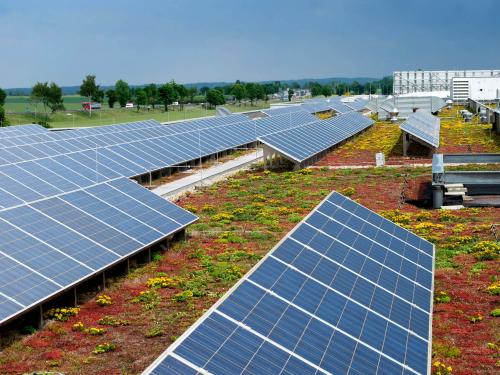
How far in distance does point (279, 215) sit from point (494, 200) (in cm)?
1327

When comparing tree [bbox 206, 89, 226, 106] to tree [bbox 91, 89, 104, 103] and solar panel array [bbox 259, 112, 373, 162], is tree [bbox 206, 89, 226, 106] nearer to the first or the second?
tree [bbox 91, 89, 104, 103]

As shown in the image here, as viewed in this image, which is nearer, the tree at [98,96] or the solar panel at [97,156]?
the solar panel at [97,156]

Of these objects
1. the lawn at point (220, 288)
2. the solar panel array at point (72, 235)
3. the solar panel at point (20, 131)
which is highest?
the solar panel at point (20, 131)

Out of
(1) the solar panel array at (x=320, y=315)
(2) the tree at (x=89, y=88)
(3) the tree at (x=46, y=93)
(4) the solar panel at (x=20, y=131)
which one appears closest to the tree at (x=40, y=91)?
(3) the tree at (x=46, y=93)

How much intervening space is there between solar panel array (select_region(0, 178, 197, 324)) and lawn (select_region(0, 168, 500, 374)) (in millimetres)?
1169

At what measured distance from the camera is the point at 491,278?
25.5m

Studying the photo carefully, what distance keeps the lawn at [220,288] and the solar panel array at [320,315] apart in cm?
205

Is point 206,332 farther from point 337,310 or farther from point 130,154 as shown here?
point 130,154

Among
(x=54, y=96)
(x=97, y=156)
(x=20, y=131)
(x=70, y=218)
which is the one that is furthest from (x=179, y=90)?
(x=70, y=218)

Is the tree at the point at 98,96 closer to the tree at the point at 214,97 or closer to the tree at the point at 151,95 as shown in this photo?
the tree at the point at 151,95

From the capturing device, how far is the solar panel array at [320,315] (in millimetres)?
12570

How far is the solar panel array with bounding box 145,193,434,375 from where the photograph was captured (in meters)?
12.6

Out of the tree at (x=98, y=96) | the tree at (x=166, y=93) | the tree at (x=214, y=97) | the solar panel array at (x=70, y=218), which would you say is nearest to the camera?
the solar panel array at (x=70, y=218)

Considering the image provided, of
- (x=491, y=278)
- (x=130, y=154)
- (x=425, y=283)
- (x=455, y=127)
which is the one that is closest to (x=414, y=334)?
(x=425, y=283)
